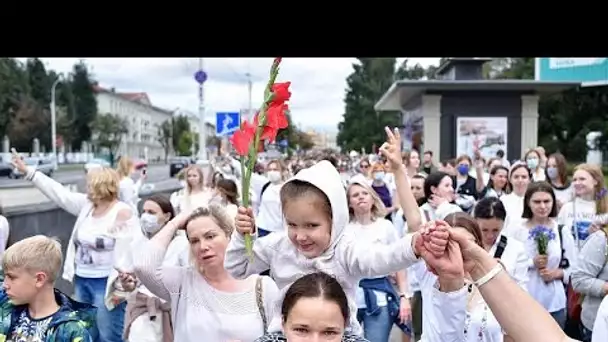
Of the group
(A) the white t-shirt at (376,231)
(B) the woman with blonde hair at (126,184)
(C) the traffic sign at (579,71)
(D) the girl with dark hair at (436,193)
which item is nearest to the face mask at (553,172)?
(D) the girl with dark hair at (436,193)

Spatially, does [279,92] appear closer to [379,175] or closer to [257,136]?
[257,136]

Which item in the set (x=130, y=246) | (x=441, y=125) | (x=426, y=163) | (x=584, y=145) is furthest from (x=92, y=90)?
(x=130, y=246)

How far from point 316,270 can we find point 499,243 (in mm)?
→ 2084

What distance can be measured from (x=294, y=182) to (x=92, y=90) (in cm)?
8698

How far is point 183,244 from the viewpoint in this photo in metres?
4.73

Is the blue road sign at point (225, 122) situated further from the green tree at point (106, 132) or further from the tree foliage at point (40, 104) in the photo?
the green tree at point (106, 132)

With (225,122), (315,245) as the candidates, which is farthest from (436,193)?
(225,122)

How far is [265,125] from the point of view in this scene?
2.91 meters

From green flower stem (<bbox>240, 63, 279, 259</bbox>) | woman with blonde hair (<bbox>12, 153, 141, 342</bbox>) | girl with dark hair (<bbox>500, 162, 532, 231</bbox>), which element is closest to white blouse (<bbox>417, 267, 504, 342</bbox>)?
green flower stem (<bbox>240, 63, 279, 259</bbox>)

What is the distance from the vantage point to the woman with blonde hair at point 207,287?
11.0 feet

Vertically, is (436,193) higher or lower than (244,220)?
lower

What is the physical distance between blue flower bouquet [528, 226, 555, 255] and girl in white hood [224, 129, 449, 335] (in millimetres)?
3002

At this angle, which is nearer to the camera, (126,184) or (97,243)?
(97,243)

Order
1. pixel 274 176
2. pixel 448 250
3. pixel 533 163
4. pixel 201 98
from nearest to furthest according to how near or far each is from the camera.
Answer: pixel 448 250 → pixel 533 163 → pixel 274 176 → pixel 201 98
